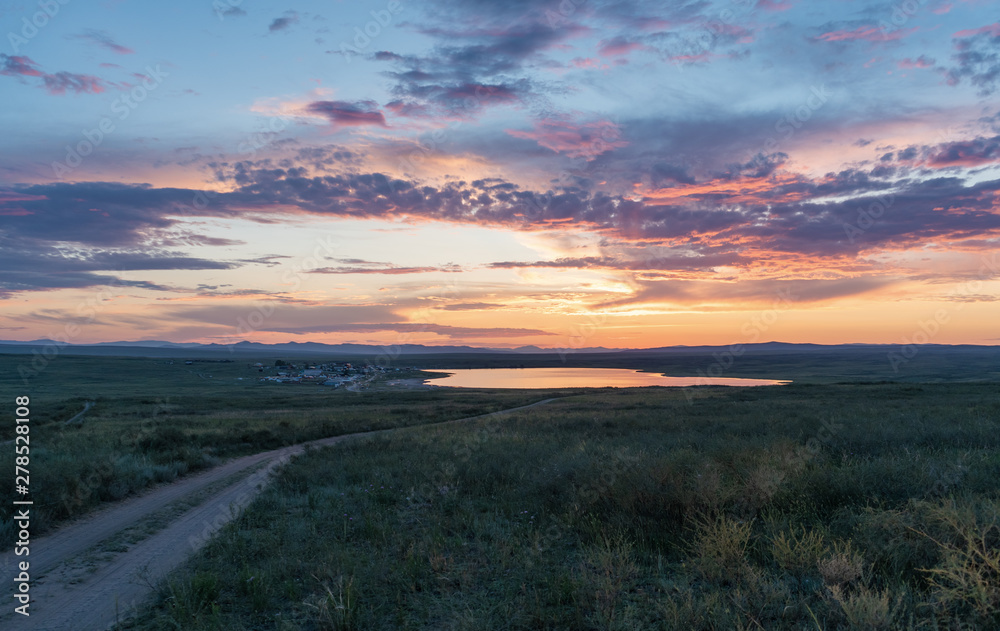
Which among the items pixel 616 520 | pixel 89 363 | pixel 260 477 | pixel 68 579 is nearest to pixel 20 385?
pixel 89 363

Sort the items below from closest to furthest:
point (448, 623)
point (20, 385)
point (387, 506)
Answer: point (448, 623)
point (387, 506)
point (20, 385)

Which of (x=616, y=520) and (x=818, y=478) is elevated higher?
(x=818, y=478)

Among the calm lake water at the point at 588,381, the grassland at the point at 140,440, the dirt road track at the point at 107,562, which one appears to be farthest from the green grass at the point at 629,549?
the calm lake water at the point at 588,381

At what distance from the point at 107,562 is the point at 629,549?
27.2ft

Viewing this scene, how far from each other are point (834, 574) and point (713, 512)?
2.84 meters

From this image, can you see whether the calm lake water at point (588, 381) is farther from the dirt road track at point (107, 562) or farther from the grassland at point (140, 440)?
the dirt road track at point (107, 562)

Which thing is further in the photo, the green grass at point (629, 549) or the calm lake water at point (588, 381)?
the calm lake water at point (588, 381)

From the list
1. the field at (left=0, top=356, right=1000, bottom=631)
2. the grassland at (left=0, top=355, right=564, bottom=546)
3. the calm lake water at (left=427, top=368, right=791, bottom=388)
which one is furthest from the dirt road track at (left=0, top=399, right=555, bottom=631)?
the calm lake water at (left=427, top=368, right=791, bottom=388)

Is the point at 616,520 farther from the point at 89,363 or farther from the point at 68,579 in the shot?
the point at 89,363

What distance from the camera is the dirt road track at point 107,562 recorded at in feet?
20.7

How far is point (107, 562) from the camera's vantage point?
841cm

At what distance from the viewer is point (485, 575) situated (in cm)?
716

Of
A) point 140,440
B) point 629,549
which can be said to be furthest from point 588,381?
point 629,549

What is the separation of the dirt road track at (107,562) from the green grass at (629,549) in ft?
1.76
